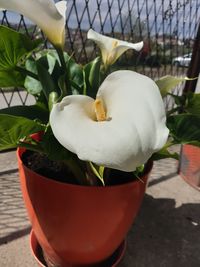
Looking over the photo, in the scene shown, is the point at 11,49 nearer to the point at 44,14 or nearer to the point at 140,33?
the point at 44,14

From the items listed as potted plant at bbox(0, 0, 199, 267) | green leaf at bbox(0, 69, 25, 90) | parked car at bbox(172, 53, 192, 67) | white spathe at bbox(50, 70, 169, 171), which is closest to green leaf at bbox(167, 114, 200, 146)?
potted plant at bbox(0, 0, 199, 267)

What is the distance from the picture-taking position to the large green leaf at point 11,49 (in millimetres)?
652

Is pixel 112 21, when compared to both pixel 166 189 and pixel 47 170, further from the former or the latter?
pixel 47 170

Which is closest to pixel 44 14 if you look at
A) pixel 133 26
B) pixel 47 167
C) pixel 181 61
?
pixel 47 167

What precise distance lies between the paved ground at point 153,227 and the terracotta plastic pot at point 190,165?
3 centimetres

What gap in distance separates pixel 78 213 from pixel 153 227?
495 mm

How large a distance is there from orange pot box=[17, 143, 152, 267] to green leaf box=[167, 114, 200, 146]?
12cm

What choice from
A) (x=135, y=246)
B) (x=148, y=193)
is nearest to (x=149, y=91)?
(x=135, y=246)

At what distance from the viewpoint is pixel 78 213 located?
76 cm

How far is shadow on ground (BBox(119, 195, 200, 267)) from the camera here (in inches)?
41.0

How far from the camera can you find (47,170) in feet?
2.75

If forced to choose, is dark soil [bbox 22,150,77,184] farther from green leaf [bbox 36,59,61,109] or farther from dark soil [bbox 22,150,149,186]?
green leaf [bbox 36,59,61,109]

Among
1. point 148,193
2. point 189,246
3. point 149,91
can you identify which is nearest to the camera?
point 149,91

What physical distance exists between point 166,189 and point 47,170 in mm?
700
